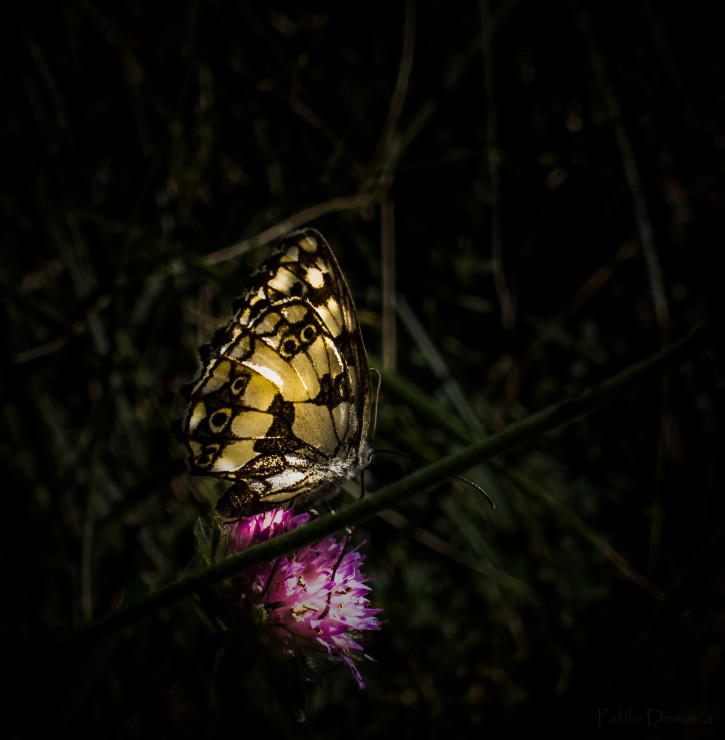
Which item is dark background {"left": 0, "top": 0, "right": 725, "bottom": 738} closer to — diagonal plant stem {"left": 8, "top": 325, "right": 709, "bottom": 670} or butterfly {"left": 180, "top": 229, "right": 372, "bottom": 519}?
butterfly {"left": 180, "top": 229, "right": 372, "bottom": 519}

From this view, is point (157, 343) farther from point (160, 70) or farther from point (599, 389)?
point (599, 389)

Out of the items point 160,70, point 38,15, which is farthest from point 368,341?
point 38,15

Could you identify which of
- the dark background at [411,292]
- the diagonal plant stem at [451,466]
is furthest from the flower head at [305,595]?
the dark background at [411,292]

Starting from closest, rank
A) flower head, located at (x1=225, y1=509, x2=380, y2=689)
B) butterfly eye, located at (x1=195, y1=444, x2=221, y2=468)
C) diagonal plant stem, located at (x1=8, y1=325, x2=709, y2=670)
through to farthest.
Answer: diagonal plant stem, located at (x1=8, y1=325, x2=709, y2=670), flower head, located at (x1=225, y1=509, x2=380, y2=689), butterfly eye, located at (x1=195, y1=444, x2=221, y2=468)

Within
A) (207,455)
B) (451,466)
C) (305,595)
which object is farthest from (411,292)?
(451,466)

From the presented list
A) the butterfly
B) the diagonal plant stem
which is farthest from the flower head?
the diagonal plant stem

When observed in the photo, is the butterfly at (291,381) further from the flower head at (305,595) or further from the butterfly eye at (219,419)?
the flower head at (305,595)

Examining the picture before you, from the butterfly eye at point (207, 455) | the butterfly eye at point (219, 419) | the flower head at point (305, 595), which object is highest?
the butterfly eye at point (219, 419)
